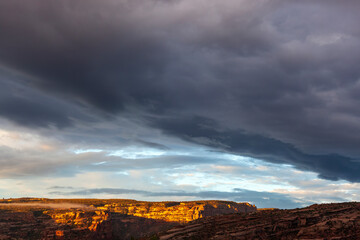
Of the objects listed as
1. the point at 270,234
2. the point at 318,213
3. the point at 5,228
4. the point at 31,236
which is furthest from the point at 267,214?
the point at 5,228

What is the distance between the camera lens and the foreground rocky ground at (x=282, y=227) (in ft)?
158

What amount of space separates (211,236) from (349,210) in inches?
1089

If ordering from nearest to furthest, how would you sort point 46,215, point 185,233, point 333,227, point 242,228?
point 333,227
point 242,228
point 185,233
point 46,215

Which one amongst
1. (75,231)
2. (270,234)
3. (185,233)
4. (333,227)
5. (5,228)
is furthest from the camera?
(5,228)

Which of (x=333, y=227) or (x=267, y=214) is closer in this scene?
(x=333, y=227)

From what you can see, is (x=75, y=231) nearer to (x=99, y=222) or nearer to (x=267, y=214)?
(x=99, y=222)

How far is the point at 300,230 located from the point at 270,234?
4.93 meters

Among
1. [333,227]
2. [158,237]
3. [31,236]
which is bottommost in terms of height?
[31,236]

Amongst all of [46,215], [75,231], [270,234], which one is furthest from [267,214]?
[46,215]

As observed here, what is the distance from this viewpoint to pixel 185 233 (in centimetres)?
6481

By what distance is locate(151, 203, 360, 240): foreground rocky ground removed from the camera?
48281 mm

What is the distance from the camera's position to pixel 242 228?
57.9m

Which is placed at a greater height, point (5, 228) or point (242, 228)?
point (242, 228)

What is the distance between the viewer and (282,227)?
178 ft
